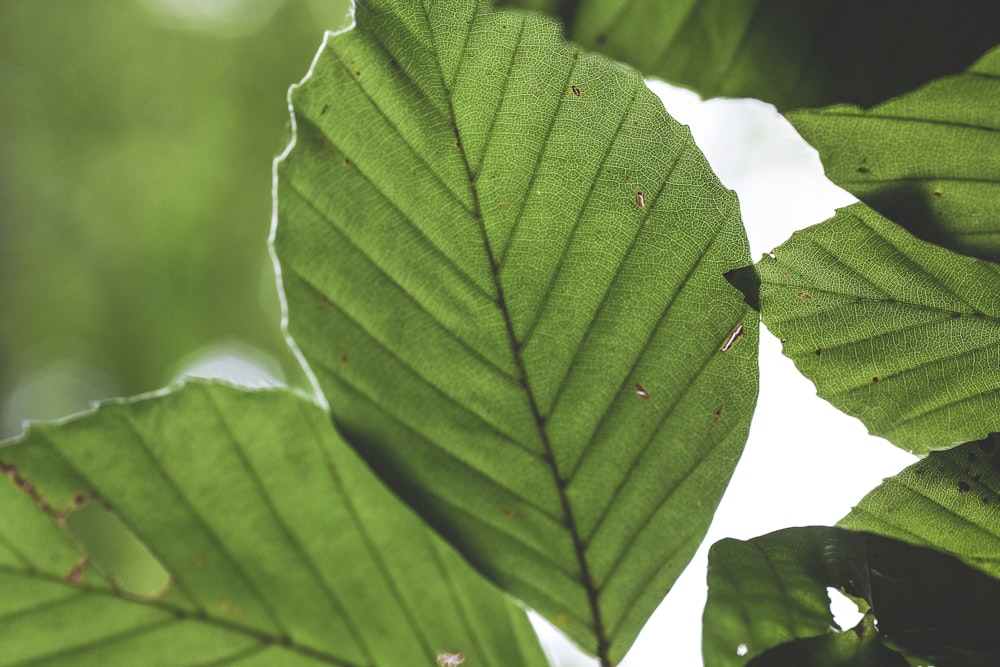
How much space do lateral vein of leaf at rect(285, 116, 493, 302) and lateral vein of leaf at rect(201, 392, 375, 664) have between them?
104mm

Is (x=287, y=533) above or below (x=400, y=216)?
below

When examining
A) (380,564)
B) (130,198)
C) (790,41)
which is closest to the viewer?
(790,41)

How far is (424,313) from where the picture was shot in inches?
15.1

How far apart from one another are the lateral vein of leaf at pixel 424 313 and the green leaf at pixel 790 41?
0.45 ft

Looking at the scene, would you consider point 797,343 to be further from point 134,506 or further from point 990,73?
point 134,506

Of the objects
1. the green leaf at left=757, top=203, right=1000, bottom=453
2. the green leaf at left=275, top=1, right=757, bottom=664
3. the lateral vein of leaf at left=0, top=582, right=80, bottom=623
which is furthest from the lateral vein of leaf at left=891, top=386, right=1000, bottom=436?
the lateral vein of leaf at left=0, top=582, right=80, bottom=623

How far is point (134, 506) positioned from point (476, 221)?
22 centimetres

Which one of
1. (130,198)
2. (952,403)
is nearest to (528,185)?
(952,403)

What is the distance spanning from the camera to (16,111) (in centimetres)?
Answer: 399

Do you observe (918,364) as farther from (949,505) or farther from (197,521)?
(197,521)

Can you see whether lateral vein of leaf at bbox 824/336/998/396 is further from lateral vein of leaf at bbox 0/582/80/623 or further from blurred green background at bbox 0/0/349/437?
blurred green background at bbox 0/0/349/437

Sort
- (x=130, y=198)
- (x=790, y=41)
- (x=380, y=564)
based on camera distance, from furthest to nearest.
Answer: (x=130, y=198), (x=380, y=564), (x=790, y=41)

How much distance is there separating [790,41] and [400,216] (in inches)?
7.3

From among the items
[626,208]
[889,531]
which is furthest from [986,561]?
[626,208]
